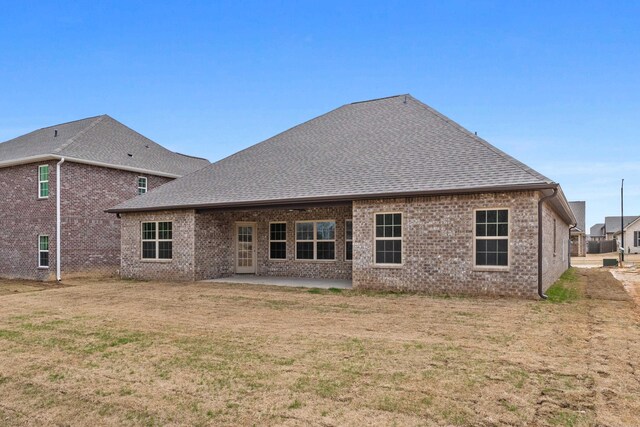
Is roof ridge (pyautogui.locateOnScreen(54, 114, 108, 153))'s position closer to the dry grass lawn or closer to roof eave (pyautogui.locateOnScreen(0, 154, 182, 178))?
roof eave (pyautogui.locateOnScreen(0, 154, 182, 178))

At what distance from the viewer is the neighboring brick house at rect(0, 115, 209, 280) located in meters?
18.5

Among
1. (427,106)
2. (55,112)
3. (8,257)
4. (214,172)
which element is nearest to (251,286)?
(214,172)

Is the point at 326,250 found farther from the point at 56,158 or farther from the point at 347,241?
the point at 56,158

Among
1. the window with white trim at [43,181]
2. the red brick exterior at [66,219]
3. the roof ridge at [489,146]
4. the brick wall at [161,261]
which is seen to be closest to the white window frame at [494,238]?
the roof ridge at [489,146]

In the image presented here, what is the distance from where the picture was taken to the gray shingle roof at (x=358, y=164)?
12.2m

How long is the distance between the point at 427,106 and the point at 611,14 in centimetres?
644

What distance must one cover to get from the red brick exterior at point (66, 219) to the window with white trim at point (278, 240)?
25.8 ft

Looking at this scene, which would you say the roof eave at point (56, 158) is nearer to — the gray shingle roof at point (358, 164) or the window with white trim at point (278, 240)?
the gray shingle roof at point (358, 164)

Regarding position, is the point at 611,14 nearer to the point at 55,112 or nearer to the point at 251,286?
the point at 251,286

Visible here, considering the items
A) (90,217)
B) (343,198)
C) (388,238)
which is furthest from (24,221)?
(388,238)

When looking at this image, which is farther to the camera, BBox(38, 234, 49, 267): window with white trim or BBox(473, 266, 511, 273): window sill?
BBox(38, 234, 49, 267): window with white trim

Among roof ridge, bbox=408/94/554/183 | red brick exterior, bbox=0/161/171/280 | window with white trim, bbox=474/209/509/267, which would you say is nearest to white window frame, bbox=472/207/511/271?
window with white trim, bbox=474/209/509/267

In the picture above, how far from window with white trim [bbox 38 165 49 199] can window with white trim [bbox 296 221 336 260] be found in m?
11.3

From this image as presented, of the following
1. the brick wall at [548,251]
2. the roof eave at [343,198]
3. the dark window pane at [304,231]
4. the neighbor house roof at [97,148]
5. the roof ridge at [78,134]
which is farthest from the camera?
the neighbor house roof at [97,148]
